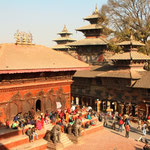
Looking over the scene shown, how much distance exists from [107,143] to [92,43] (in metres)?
20.9

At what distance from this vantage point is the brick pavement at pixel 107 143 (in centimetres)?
1531

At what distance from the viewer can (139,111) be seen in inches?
885

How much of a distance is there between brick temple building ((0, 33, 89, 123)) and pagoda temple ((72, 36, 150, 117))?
6.56 m

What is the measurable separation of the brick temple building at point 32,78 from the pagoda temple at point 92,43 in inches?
598

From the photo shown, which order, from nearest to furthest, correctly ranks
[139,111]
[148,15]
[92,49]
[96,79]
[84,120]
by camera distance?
[84,120] < [139,111] < [96,79] < [148,15] < [92,49]

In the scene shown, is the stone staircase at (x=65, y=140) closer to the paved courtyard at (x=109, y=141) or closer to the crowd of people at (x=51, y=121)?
the paved courtyard at (x=109, y=141)

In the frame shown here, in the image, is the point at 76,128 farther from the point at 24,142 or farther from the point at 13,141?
the point at 13,141

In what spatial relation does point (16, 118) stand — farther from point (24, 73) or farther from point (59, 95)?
point (59, 95)

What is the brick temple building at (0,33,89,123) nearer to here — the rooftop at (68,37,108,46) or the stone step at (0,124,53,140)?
the stone step at (0,124,53,140)

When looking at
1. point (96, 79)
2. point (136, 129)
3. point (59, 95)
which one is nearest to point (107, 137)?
point (136, 129)

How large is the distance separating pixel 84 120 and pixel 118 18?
61.9 ft

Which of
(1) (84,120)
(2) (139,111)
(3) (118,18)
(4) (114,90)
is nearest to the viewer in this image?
(1) (84,120)

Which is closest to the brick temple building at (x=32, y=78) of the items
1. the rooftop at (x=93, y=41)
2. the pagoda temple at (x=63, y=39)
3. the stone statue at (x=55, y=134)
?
the stone statue at (x=55, y=134)

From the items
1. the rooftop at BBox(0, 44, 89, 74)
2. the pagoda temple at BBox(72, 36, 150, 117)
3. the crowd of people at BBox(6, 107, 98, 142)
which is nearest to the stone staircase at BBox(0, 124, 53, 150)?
the crowd of people at BBox(6, 107, 98, 142)
